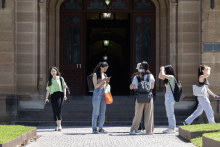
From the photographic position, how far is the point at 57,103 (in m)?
15.8

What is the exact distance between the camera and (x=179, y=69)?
1861 cm

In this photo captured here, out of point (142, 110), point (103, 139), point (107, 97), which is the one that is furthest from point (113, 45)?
point (103, 139)

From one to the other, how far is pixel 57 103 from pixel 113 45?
22.6 metres

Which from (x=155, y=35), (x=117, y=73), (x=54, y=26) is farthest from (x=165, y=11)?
(x=117, y=73)

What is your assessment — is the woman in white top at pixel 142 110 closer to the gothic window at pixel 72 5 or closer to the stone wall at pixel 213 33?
the stone wall at pixel 213 33

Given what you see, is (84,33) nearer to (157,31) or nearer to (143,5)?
(143,5)

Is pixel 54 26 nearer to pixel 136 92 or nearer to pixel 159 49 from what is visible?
pixel 159 49

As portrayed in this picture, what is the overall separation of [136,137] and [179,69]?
18.2ft

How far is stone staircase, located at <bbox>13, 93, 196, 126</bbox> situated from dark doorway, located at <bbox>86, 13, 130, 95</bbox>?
9.43 meters

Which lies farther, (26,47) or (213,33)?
(26,47)

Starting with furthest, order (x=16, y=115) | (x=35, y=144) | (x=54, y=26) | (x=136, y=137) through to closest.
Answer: (x=54, y=26) → (x=16, y=115) → (x=136, y=137) → (x=35, y=144)

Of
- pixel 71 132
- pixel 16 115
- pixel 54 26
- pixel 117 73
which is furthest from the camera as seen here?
pixel 117 73

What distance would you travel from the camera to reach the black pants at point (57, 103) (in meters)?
15.7

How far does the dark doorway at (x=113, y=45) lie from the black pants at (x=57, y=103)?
1239 centimetres
